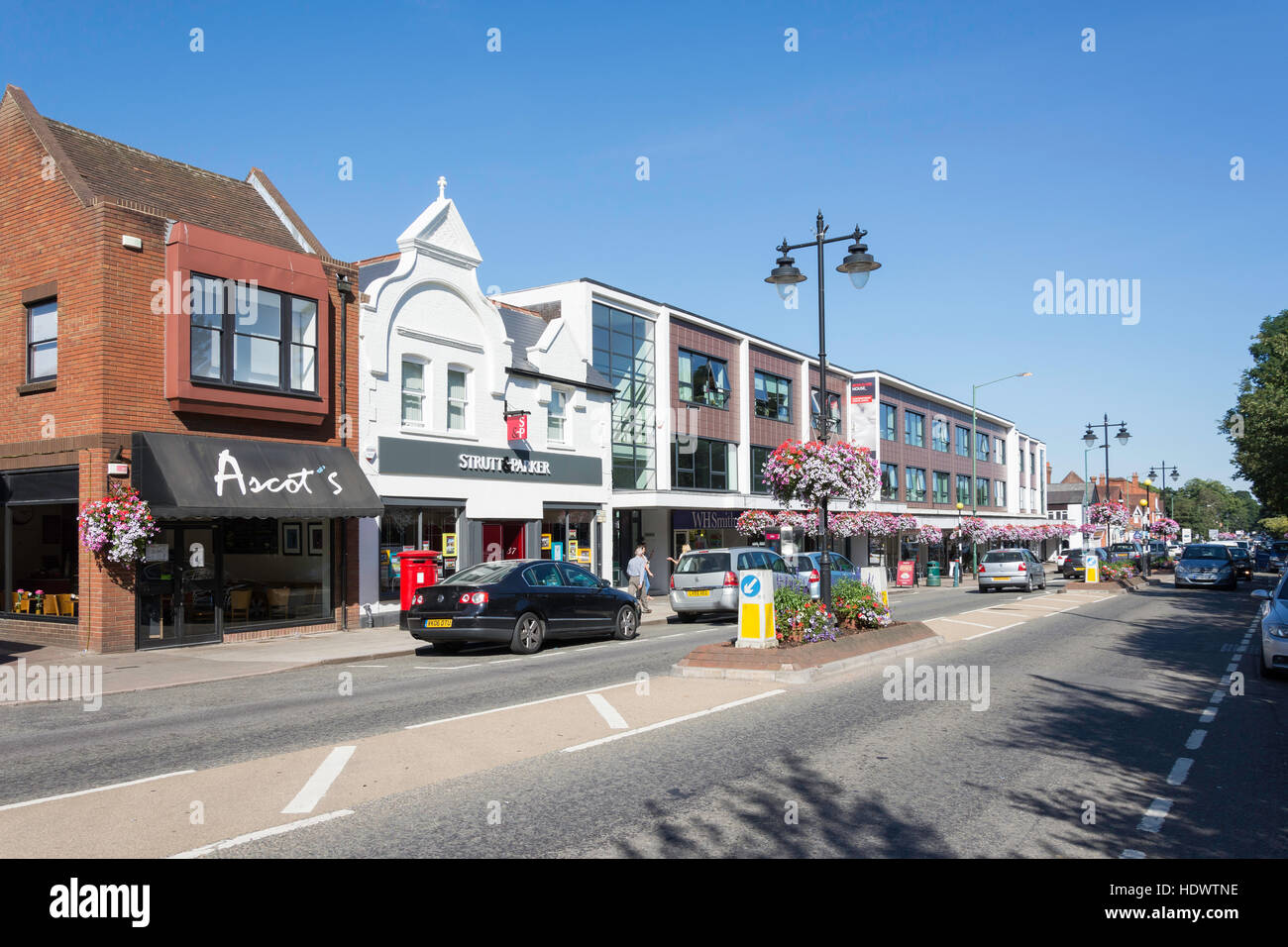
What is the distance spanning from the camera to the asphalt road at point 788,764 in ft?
18.3

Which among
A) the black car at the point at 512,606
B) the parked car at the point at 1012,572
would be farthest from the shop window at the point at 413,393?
the parked car at the point at 1012,572

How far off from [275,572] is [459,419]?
6427 mm

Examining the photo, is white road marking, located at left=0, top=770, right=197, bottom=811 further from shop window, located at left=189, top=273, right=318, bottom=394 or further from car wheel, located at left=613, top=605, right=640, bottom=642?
shop window, located at left=189, top=273, right=318, bottom=394

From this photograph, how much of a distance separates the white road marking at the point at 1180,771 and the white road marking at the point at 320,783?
6.22 m

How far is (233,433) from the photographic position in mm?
18047

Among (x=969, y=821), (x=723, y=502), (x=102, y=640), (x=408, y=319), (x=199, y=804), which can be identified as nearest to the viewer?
(x=969, y=821)

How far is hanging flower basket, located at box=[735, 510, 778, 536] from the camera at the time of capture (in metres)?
32.5

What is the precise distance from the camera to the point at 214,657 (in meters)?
15.7

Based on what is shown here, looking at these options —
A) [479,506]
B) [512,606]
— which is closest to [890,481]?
[479,506]

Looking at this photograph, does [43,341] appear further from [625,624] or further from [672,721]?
[672,721]

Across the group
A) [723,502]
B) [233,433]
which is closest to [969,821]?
[233,433]
